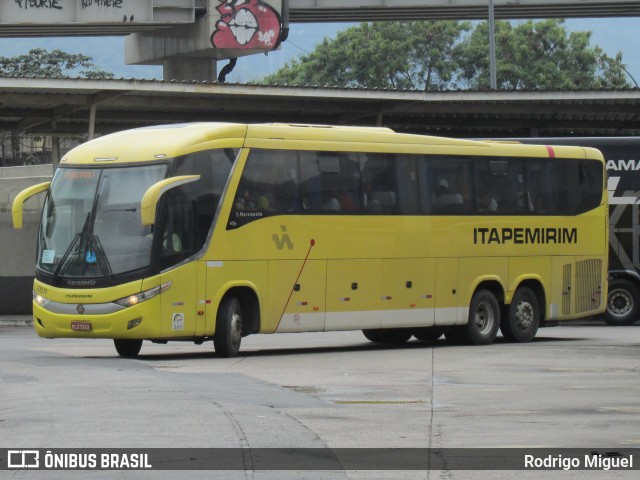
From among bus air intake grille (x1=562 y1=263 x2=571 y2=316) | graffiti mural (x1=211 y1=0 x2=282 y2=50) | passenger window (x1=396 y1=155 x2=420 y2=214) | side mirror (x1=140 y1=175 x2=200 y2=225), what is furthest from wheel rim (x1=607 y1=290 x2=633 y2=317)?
graffiti mural (x1=211 y1=0 x2=282 y2=50)

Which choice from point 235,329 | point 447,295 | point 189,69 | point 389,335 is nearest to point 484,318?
point 447,295

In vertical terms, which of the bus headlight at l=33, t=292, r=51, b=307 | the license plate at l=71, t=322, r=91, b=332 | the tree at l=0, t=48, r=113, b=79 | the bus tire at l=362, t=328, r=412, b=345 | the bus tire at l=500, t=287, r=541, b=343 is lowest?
the bus tire at l=362, t=328, r=412, b=345

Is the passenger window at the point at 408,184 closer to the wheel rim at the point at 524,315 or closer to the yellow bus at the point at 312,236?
the yellow bus at the point at 312,236

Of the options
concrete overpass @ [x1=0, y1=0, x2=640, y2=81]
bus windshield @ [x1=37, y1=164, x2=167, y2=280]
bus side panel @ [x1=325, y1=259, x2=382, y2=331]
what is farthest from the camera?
concrete overpass @ [x1=0, y1=0, x2=640, y2=81]

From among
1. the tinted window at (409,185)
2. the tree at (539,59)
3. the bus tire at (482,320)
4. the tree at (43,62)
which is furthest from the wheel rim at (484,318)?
the tree at (43,62)

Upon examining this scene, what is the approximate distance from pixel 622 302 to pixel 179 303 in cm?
1470

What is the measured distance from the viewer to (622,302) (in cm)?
3200

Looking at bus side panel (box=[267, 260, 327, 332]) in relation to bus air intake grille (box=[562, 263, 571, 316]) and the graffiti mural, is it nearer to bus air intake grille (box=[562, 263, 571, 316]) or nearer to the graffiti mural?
bus air intake grille (box=[562, 263, 571, 316])

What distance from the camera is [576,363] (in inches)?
795

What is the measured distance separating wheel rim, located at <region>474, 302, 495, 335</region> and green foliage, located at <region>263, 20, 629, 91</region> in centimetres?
8222

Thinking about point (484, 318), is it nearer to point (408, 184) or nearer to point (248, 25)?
point (408, 184)

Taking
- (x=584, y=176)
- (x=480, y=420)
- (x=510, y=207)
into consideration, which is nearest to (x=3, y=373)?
(x=480, y=420)

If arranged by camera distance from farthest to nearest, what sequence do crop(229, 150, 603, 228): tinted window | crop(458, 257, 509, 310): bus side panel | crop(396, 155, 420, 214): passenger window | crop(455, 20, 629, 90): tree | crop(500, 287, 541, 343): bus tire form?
crop(455, 20, 629, 90): tree → crop(500, 287, 541, 343): bus tire → crop(458, 257, 509, 310): bus side panel → crop(396, 155, 420, 214): passenger window → crop(229, 150, 603, 228): tinted window

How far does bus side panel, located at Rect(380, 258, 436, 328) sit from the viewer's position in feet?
76.4
